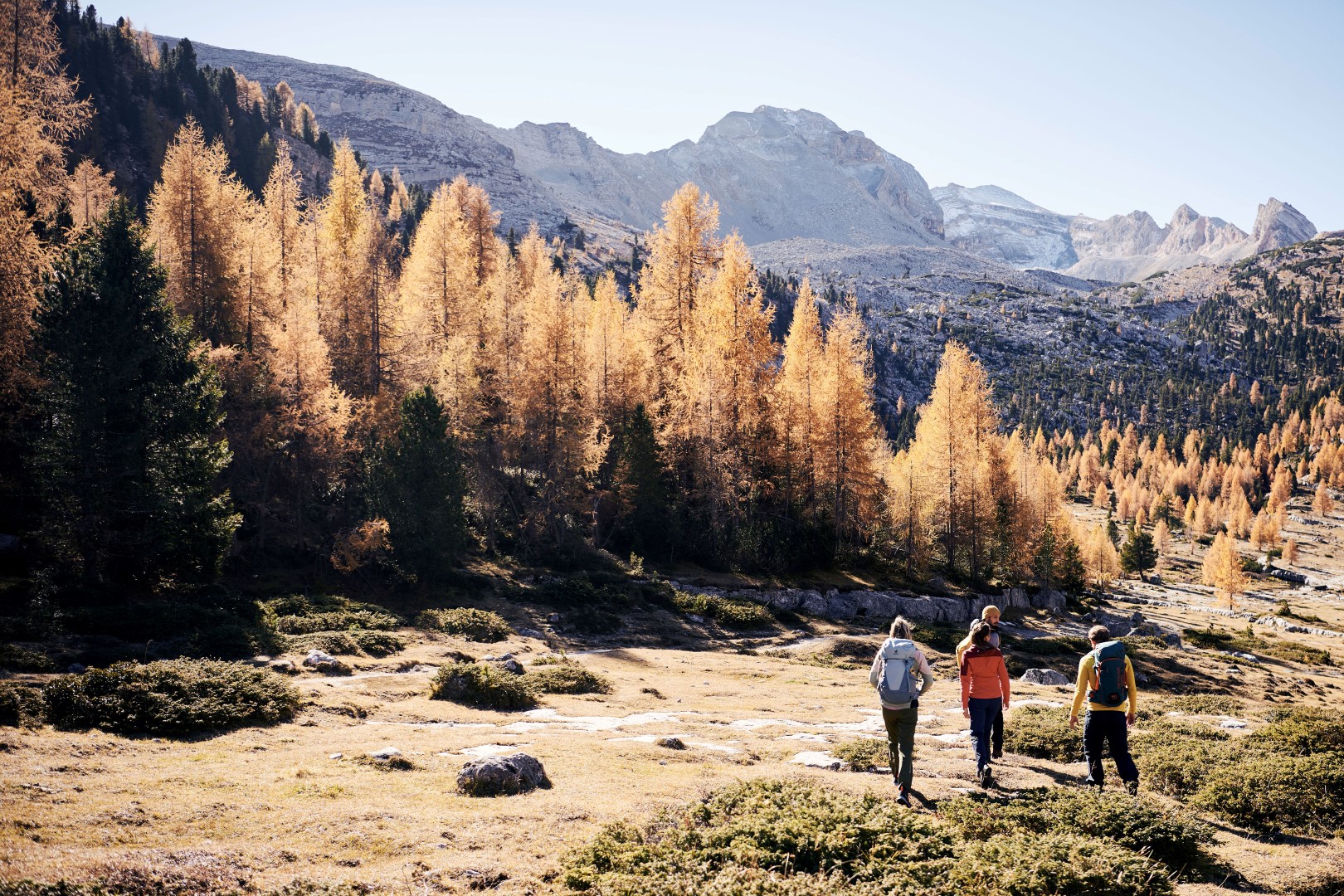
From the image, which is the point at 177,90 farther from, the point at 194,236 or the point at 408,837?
the point at 408,837

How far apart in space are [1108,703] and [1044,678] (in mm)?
16811

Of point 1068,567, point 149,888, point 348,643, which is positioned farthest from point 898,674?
point 1068,567

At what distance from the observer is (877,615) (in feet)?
A: 120

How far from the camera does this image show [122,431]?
22.0 meters

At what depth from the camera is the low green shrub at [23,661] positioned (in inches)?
555

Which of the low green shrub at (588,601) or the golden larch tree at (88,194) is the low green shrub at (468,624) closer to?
the low green shrub at (588,601)

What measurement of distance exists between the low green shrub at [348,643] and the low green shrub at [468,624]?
2.90 meters

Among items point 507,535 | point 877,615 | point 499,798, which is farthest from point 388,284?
point 499,798

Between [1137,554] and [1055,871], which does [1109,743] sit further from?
[1137,554]

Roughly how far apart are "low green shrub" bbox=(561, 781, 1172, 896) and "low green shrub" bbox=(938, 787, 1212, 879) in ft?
1.50

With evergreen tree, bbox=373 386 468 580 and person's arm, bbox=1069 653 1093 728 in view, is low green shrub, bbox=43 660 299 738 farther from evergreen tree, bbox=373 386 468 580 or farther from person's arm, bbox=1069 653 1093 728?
evergreen tree, bbox=373 386 468 580

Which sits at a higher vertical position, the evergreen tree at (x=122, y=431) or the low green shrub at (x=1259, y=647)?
the evergreen tree at (x=122, y=431)

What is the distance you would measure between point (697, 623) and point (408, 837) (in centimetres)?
2350

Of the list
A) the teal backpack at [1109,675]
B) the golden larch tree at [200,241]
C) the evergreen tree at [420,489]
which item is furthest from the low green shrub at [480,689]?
the golden larch tree at [200,241]
